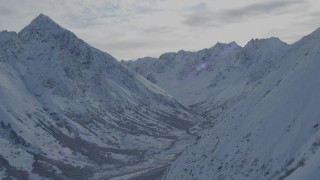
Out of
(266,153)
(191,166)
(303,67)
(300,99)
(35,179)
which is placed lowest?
(35,179)

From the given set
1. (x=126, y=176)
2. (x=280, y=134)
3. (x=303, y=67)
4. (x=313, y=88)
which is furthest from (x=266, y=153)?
(x=126, y=176)

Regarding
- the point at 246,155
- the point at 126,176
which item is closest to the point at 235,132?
the point at 246,155

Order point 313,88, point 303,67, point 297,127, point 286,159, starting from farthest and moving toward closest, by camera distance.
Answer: point 303,67 < point 313,88 < point 297,127 < point 286,159

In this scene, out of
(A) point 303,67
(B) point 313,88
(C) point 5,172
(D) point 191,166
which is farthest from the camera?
(C) point 5,172

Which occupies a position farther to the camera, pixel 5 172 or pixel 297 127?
pixel 5 172

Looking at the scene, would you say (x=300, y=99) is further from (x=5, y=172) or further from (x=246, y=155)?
(x=5, y=172)

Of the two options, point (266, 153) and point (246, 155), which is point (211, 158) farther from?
point (266, 153)

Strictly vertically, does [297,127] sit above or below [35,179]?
above
